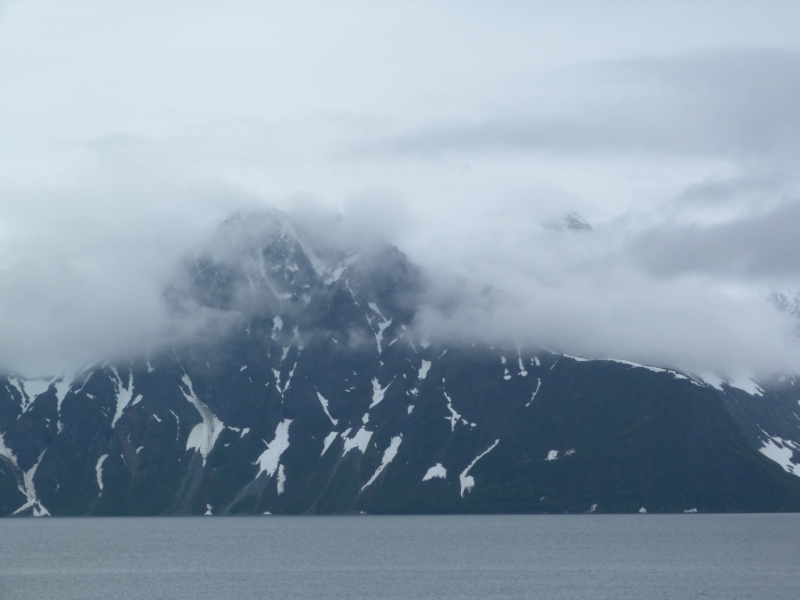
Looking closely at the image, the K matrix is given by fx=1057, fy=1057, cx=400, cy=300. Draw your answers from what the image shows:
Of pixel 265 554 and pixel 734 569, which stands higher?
pixel 734 569

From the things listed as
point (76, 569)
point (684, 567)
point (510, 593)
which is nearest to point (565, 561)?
point (684, 567)

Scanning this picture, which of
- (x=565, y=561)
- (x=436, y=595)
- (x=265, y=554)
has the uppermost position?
(x=436, y=595)

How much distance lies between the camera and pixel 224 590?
469ft

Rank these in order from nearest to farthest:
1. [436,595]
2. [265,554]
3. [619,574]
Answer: [436,595] < [619,574] < [265,554]

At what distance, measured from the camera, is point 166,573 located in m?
164

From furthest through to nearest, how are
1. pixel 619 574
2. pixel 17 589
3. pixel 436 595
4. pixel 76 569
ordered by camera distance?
pixel 76 569
pixel 619 574
pixel 17 589
pixel 436 595

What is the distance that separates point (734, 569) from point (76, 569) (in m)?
105

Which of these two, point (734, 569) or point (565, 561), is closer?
point (734, 569)

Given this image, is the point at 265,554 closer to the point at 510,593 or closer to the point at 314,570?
the point at 314,570

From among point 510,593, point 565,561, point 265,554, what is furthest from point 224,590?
point 565,561

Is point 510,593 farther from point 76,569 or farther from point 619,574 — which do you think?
point 76,569

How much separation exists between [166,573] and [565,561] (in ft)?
216

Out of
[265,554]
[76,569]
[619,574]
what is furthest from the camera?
[265,554]

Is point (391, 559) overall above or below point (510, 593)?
below
